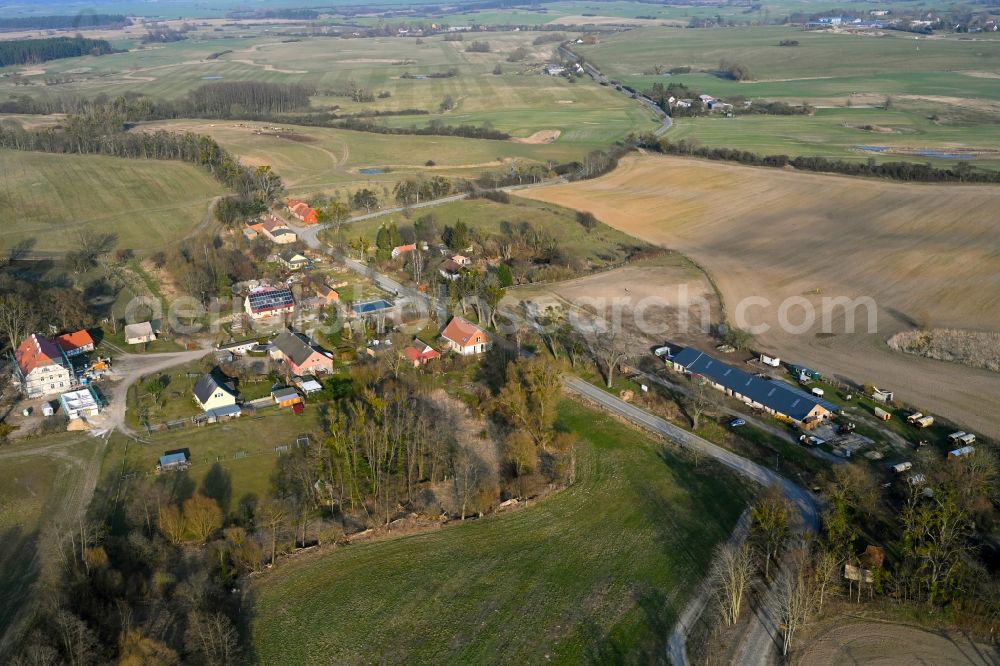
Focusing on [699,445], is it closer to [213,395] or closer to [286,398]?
[286,398]

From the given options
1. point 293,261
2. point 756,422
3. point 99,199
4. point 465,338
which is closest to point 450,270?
point 293,261

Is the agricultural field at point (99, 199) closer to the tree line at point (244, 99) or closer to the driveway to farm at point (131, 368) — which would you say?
the driveway to farm at point (131, 368)

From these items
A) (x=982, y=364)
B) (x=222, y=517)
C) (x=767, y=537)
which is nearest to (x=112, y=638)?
(x=222, y=517)

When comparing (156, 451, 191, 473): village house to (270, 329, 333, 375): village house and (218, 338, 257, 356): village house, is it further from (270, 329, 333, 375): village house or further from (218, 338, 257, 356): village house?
A: (218, 338, 257, 356): village house

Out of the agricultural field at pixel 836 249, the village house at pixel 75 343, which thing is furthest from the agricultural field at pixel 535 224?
the village house at pixel 75 343

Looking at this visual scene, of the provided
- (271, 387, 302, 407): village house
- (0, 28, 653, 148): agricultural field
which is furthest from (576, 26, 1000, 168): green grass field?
(271, 387, 302, 407): village house

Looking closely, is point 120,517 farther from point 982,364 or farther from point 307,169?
point 307,169
